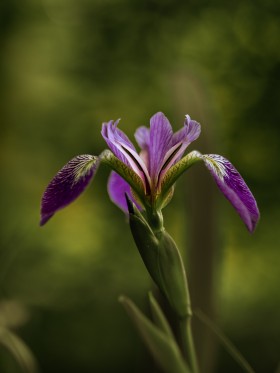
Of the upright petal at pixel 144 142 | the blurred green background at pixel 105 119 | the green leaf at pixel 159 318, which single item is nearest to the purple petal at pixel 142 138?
the upright petal at pixel 144 142

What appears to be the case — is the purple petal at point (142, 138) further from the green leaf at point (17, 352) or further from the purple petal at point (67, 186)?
the green leaf at point (17, 352)

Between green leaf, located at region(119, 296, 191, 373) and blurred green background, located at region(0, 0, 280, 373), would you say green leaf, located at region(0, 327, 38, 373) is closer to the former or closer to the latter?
green leaf, located at region(119, 296, 191, 373)

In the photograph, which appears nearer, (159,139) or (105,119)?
(159,139)

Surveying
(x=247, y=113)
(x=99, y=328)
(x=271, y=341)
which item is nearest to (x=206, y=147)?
(x=271, y=341)

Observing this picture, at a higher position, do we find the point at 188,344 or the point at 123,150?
the point at 123,150

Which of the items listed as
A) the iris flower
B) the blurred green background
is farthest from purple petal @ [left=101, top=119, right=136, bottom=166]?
the blurred green background

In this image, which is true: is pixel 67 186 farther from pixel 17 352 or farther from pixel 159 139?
pixel 17 352

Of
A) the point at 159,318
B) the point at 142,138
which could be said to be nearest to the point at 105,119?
the point at 142,138
